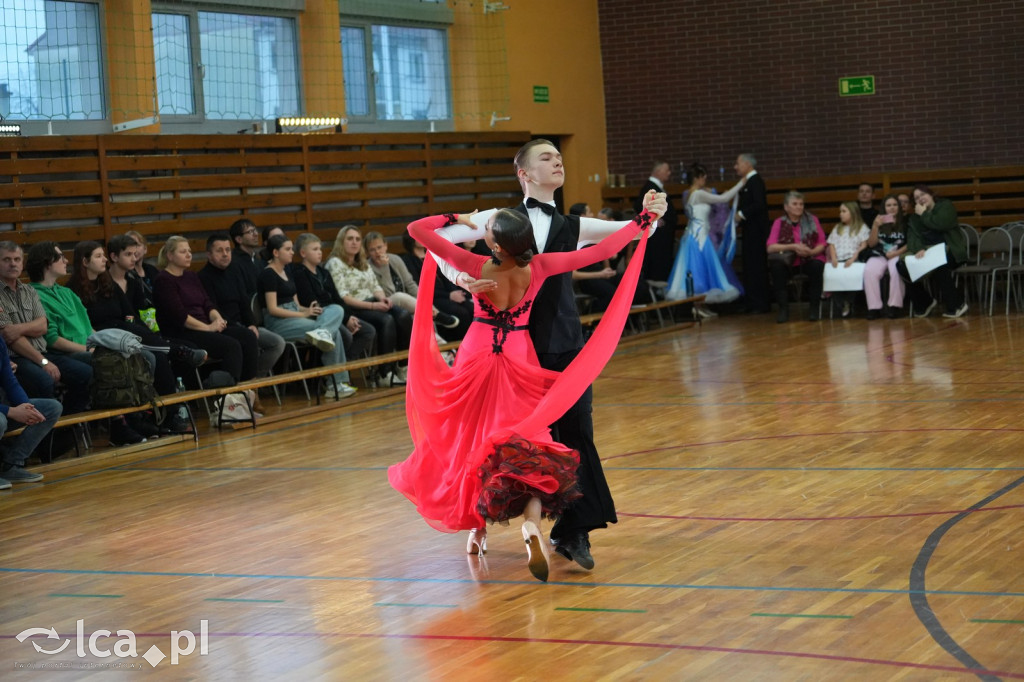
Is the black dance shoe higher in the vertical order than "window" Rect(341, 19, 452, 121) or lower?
lower

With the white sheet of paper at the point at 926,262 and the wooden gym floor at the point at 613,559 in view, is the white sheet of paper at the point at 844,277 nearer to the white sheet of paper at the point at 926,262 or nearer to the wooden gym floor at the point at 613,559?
the white sheet of paper at the point at 926,262

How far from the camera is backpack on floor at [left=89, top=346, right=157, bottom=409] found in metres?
7.60

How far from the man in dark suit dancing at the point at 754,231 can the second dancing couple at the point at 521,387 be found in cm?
937

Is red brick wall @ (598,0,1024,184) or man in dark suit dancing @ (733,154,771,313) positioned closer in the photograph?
man in dark suit dancing @ (733,154,771,313)

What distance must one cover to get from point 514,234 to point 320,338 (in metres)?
5.15

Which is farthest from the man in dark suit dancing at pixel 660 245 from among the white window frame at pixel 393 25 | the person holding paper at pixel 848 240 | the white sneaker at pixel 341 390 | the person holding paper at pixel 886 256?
the white sneaker at pixel 341 390

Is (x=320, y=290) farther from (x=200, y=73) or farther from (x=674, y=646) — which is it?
(x=674, y=646)

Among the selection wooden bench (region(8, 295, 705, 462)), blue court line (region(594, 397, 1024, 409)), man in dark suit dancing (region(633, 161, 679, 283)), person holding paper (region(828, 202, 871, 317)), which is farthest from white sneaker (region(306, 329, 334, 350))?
person holding paper (region(828, 202, 871, 317))

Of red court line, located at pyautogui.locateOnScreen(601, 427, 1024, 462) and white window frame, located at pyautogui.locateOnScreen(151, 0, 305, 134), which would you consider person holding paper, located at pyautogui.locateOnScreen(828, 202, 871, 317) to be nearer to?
white window frame, located at pyautogui.locateOnScreen(151, 0, 305, 134)

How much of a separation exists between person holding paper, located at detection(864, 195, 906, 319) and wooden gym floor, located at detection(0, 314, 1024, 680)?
4.24 m

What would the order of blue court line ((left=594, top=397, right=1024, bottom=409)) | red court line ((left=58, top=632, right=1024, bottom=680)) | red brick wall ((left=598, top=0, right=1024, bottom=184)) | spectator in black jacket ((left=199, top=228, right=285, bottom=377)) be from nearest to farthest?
1. red court line ((left=58, top=632, right=1024, bottom=680))
2. blue court line ((left=594, top=397, right=1024, bottom=409))
3. spectator in black jacket ((left=199, top=228, right=285, bottom=377))
4. red brick wall ((left=598, top=0, right=1024, bottom=184))

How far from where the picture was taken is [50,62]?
10.0 meters

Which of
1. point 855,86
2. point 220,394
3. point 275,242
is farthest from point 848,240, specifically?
point 220,394

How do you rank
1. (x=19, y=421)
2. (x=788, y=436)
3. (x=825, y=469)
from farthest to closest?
(x=788, y=436), (x=19, y=421), (x=825, y=469)
